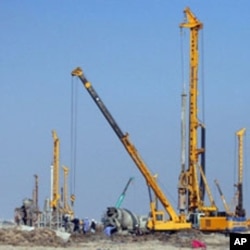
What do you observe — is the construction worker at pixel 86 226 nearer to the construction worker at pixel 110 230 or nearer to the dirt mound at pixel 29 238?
the construction worker at pixel 110 230

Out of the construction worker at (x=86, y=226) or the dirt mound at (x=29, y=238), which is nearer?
the dirt mound at (x=29, y=238)

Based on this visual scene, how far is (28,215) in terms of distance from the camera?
191ft

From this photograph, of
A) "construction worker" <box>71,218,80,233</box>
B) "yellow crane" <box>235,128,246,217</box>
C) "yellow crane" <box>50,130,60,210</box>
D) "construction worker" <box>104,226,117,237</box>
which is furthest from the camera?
"yellow crane" <box>50,130,60,210</box>

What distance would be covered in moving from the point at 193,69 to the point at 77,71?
7946 millimetres

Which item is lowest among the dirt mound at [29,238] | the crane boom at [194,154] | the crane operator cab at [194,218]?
the dirt mound at [29,238]

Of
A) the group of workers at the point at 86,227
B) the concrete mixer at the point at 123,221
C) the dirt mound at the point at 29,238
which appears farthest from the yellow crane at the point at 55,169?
the dirt mound at the point at 29,238

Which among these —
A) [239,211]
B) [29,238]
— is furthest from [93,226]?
[29,238]

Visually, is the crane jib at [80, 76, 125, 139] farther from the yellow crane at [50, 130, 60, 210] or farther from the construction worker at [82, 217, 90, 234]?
the yellow crane at [50, 130, 60, 210]

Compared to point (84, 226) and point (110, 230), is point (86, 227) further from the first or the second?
point (110, 230)

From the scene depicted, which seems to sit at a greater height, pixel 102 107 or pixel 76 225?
pixel 102 107

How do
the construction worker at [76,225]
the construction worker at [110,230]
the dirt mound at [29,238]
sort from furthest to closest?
1. the construction worker at [76,225]
2. the construction worker at [110,230]
3. the dirt mound at [29,238]

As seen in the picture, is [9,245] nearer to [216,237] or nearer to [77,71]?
[216,237]

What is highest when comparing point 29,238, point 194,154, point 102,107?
point 102,107

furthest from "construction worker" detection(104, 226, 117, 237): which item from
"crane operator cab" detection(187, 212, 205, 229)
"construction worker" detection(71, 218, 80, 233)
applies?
"crane operator cab" detection(187, 212, 205, 229)
